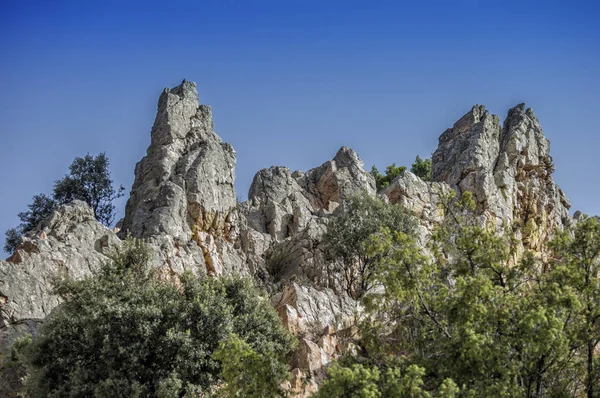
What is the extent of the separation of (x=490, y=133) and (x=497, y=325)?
59.7 m

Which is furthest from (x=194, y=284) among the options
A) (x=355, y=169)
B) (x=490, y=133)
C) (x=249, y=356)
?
(x=490, y=133)

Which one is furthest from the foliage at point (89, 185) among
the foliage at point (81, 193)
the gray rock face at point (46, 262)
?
the gray rock face at point (46, 262)

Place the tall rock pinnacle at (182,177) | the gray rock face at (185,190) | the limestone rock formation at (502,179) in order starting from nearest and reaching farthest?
1. the gray rock face at (185,190)
2. the tall rock pinnacle at (182,177)
3. the limestone rock formation at (502,179)

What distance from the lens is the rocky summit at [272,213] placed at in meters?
35.1

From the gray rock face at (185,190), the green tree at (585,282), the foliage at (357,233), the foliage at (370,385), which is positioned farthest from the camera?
the foliage at (357,233)

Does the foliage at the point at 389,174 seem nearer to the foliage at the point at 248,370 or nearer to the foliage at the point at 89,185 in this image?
the foliage at the point at 89,185

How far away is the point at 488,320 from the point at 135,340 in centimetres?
1807

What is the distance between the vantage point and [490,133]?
75188 mm

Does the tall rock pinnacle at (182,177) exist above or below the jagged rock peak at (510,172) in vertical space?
A: below

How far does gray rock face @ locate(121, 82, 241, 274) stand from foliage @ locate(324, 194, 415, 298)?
9.49 metres

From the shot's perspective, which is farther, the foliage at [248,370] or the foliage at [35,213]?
the foliage at [35,213]

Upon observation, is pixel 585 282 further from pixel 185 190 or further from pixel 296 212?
pixel 296 212

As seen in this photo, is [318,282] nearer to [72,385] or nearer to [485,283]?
[72,385]

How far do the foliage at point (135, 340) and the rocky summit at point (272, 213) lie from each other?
12.2ft
